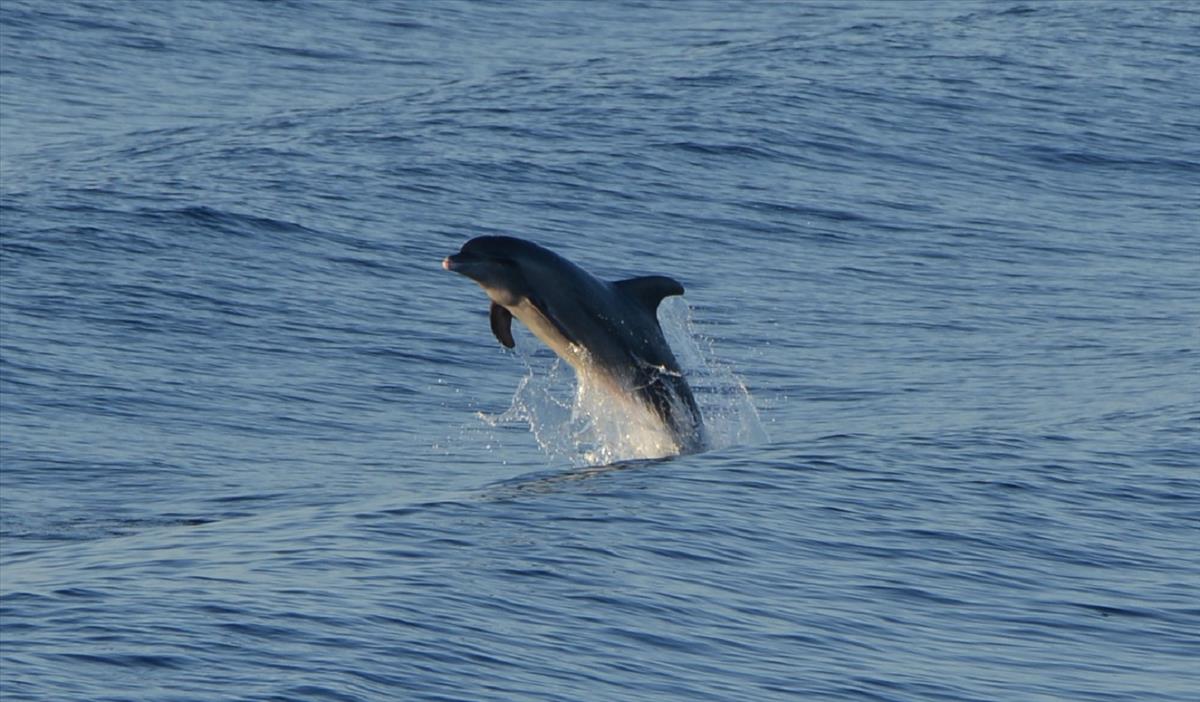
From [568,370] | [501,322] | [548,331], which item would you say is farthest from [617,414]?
[568,370]

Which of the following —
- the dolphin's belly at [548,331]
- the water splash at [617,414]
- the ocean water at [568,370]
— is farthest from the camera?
the water splash at [617,414]

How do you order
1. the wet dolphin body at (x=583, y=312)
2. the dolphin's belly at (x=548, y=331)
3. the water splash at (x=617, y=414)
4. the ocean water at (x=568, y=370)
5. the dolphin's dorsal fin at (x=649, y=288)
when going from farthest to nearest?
A: 1. the water splash at (x=617, y=414)
2. the dolphin's dorsal fin at (x=649, y=288)
3. the dolphin's belly at (x=548, y=331)
4. the wet dolphin body at (x=583, y=312)
5. the ocean water at (x=568, y=370)

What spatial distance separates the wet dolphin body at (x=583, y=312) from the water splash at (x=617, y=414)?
10.9 inches

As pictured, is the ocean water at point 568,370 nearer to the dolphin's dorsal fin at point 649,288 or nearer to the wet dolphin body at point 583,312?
the wet dolphin body at point 583,312

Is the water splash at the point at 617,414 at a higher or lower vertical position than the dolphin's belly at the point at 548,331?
lower

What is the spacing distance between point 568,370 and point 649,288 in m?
10.6

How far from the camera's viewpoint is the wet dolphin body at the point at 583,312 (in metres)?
18.2

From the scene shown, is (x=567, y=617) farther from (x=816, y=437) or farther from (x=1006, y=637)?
(x=816, y=437)

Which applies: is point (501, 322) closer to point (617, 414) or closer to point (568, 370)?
point (617, 414)

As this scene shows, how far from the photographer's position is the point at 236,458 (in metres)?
25.2

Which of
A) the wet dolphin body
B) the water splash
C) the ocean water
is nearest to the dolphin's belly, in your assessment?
the wet dolphin body

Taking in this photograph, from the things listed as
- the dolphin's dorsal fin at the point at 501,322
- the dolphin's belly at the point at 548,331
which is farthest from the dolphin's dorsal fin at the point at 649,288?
the dolphin's dorsal fin at the point at 501,322

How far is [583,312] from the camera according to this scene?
18641 millimetres

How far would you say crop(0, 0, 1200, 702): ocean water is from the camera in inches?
595
